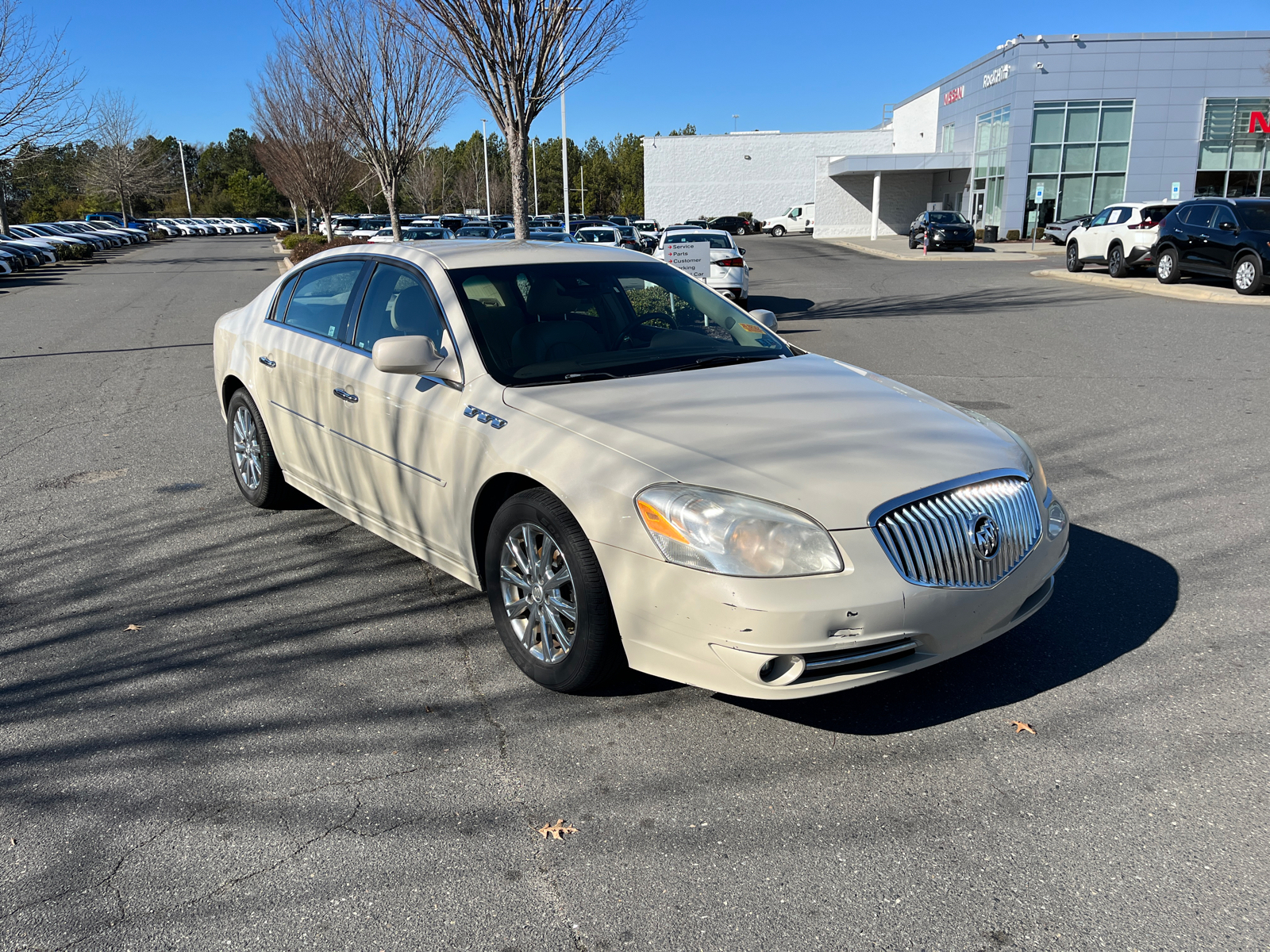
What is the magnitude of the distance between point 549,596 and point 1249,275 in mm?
18846

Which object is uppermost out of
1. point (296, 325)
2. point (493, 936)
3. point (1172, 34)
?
point (1172, 34)

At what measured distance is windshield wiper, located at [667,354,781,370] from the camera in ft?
14.0

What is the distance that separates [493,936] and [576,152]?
4505 inches

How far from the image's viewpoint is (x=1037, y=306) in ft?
58.5

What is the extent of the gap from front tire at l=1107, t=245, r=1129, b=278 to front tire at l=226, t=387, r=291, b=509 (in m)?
22.2

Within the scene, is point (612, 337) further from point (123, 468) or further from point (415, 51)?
point (415, 51)

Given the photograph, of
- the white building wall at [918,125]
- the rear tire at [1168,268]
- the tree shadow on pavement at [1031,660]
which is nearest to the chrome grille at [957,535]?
the tree shadow on pavement at [1031,660]

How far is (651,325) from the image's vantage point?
4633 millimetres

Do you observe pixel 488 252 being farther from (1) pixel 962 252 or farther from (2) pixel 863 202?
(2) pixel 863 202

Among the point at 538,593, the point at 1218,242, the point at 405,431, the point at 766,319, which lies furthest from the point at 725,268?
the point at 538,593

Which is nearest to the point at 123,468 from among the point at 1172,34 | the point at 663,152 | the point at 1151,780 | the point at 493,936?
the point at 493,936

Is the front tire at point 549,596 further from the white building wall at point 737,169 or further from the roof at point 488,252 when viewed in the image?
the white building wall at point 737,169

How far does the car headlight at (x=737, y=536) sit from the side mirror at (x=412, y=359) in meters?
1.36

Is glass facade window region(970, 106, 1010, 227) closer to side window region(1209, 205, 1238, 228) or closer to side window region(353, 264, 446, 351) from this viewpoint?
side window region(1209, 205, 1238, 228)
